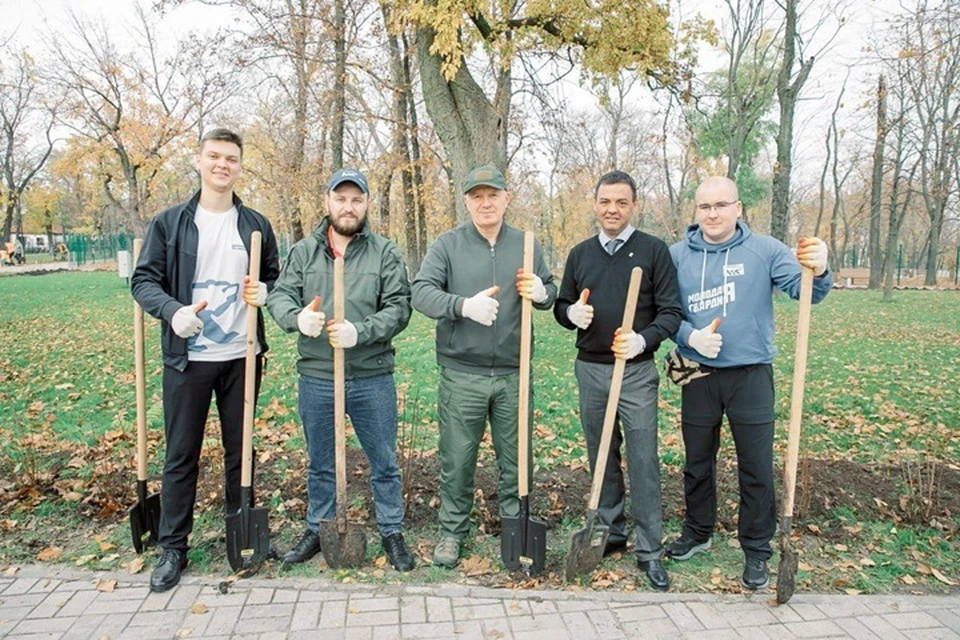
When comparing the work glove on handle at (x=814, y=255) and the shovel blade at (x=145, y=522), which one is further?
the shovel blade at (x=145, y=522)

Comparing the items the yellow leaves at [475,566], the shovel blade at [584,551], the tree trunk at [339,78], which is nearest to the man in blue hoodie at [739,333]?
the shovel blade at [584,551]

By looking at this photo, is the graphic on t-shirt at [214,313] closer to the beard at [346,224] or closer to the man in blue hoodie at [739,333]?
the beard at [346,224]

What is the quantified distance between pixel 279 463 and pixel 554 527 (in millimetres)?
2238

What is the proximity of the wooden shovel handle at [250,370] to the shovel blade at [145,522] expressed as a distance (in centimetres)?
69

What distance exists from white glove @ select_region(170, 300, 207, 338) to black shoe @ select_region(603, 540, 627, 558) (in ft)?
8.43

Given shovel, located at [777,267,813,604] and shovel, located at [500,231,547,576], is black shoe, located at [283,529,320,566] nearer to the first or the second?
shovel, located at [500,231,547,576]

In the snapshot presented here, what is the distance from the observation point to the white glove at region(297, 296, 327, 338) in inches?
125

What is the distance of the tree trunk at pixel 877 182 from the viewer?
70.4 feet

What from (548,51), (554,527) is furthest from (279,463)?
(548,51)

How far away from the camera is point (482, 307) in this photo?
3.21 meters

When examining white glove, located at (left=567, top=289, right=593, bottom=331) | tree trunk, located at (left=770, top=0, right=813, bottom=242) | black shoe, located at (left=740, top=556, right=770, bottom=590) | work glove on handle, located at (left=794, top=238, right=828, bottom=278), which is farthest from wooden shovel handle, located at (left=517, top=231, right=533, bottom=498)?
tree trunk, located at (left=770, top=0, right=813, bottom=242)

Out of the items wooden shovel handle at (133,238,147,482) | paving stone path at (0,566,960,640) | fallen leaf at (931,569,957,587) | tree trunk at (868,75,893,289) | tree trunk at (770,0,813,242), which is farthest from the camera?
tree trunk at (868,75,893,289)

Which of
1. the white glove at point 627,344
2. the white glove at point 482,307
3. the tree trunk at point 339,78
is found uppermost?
the tree trunk at point 339,78

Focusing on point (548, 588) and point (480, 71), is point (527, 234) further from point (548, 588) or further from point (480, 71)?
point (480, 71)
